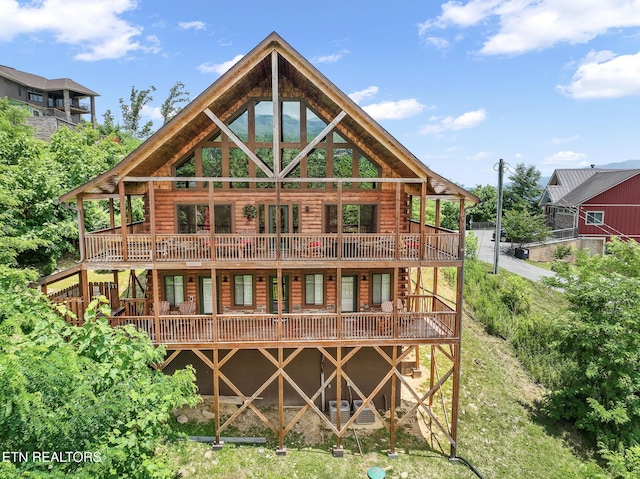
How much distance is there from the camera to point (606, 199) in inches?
1688

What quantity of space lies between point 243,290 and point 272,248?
9.56 feet

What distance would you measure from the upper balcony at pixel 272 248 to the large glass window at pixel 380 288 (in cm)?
226

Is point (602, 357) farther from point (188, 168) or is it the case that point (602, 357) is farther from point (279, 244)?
point (188, 168)

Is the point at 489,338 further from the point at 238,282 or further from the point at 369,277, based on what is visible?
the point at 238,282

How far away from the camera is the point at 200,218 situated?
16344 millimetres

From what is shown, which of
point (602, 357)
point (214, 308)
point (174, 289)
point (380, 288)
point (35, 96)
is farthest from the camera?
point (35, 96)

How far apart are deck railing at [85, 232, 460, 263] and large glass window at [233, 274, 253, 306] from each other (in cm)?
191

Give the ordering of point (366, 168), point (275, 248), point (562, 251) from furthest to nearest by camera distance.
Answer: point (562, 251) < point (366, 168) < point (275, 248)

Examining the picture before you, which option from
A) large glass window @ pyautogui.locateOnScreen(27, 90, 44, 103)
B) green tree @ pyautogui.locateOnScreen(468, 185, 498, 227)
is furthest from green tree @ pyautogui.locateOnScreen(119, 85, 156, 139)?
green tree @ pyautogui.locateOnScreen(468, 185, 498, 227)

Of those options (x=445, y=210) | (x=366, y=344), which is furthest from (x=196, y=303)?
(x=445, y=210)

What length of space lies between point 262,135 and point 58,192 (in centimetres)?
1632

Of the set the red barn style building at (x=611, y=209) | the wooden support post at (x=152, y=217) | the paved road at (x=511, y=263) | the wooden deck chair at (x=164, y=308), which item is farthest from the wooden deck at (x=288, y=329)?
the red barn style building at (x=611, y=209)

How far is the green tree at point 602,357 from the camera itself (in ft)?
52.5

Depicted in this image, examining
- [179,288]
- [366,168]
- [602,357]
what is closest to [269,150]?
[366,168]
